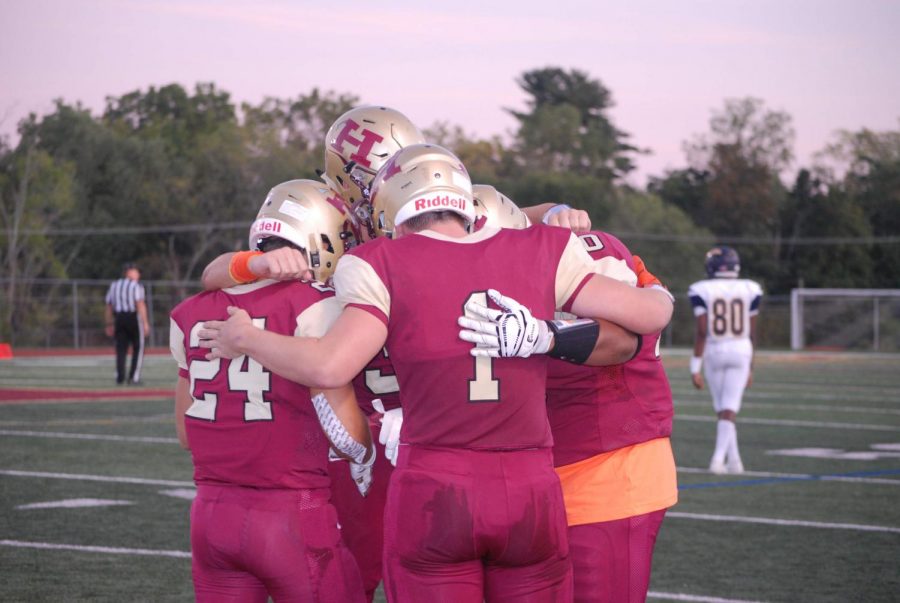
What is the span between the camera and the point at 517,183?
5384 cm

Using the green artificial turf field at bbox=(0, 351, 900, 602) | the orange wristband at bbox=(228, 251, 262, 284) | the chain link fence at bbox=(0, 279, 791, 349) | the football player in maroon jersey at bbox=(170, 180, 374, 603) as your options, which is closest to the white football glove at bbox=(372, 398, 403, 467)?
the football player in maroon jersey at bbox=(170, 180, 374, 603)

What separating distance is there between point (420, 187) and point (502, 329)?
49 centimetres

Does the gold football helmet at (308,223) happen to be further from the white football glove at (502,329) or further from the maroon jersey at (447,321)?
the white football glove at (502,329)

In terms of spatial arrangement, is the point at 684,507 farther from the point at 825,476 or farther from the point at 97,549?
the point at 97,549

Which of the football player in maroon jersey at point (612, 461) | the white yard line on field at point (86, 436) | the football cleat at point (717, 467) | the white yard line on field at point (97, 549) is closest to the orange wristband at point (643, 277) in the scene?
the football player in maroon jersey at point (612, 461)

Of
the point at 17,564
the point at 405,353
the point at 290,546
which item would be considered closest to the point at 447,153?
the point at 405,353

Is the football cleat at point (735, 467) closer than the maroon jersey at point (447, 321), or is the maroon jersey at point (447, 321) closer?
the maroon jersey at point (447, 321)

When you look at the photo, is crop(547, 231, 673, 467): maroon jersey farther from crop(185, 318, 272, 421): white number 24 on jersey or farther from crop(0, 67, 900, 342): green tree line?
crop(0, 67, 900, 342): green tree line

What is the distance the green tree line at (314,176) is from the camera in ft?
139

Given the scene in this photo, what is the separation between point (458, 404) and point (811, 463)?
8557 mm

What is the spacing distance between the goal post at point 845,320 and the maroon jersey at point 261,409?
118ft

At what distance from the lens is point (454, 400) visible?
10.3 feet

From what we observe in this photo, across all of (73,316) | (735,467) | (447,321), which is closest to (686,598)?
(447,321)

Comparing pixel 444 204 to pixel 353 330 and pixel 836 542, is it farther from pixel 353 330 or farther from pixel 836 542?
pixel 836 542
